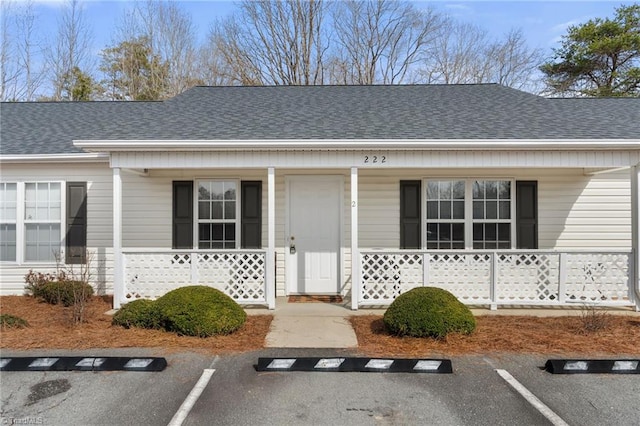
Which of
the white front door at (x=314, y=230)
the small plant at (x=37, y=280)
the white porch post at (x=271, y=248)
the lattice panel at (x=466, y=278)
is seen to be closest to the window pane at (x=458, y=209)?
the lattice panel at (x=466, y=278)

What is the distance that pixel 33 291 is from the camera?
A: 335 inches

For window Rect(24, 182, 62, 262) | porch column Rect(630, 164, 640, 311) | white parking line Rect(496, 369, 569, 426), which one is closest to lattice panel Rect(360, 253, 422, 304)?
white parking line Rect(496, 369, 569, 426)

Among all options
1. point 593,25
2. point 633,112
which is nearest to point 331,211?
point 633,112

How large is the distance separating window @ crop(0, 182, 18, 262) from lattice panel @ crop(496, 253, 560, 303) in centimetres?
941

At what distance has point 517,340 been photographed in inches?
230

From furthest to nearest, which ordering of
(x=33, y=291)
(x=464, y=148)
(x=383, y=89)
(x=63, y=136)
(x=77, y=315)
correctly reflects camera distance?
(x=383, y=89) < (x=63, y=136) < (x=33, y=291) < (x=464, y=148) < (x=77, y=315)

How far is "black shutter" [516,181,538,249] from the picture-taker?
865cm

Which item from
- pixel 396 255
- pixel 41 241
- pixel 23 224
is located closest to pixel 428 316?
pixel 396 255

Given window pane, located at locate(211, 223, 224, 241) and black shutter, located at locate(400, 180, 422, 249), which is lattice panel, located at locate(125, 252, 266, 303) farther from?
black shutter, located at locate(400, 180, 422, 249)

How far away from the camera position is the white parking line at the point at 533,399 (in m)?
3.75

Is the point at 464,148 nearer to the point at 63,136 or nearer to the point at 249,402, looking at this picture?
the point at 249,402

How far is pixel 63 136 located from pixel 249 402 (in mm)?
7829

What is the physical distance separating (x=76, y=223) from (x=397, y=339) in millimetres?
6795

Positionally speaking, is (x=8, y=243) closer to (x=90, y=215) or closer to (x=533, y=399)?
(x=90, y=215)
